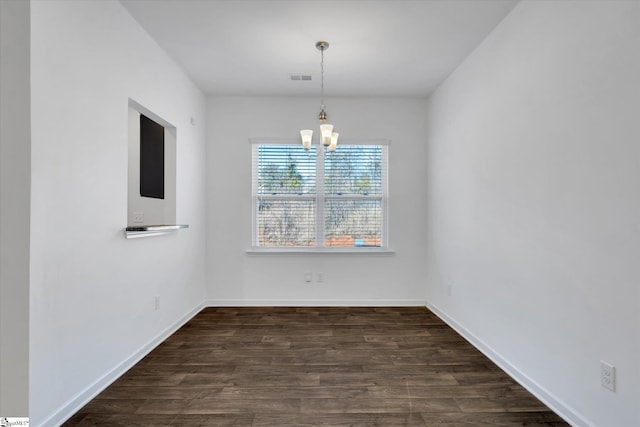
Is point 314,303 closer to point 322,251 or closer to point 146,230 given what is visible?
point 322,251

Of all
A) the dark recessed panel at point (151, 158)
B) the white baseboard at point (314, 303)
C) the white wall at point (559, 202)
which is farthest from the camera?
the white baseboard at point (314, 303)

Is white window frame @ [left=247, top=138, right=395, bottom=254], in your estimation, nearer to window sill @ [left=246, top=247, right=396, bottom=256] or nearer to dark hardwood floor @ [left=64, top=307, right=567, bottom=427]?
window sill @ [left=246, top=247, right=396, bottom=256]

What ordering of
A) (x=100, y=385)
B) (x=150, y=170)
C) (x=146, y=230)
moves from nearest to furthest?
(x=100, y=385) → (x=146, y=230) → (x=150, y=170)

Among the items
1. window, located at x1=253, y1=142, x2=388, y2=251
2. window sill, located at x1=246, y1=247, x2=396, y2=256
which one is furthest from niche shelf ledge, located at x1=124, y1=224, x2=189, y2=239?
window, located at x1=253, y1=142, x2=388, y2=251

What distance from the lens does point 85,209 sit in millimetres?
2102

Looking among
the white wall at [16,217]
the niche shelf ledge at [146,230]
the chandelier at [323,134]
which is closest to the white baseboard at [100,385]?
the white wall at [16,217]

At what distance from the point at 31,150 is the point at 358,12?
2275mm

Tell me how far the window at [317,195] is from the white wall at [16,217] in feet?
9.57

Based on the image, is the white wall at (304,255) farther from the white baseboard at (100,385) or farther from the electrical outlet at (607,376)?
the electrical outlet at (607,376)

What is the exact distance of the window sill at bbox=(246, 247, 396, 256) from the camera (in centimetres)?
448

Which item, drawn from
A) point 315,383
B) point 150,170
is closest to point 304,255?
point 150,170

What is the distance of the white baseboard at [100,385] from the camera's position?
1902 mm

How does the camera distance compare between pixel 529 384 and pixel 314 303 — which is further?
pixel 314 303

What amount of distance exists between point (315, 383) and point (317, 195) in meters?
2.59
